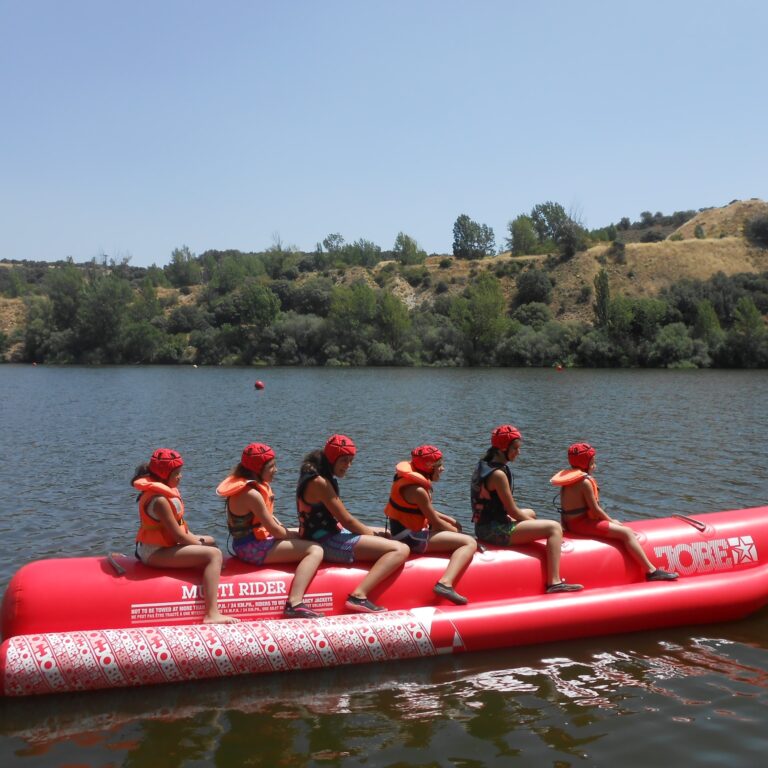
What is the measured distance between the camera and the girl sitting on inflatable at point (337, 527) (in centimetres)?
675

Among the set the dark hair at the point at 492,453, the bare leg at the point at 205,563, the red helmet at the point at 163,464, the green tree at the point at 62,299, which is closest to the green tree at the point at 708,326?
the dark hair at the point at 492,453

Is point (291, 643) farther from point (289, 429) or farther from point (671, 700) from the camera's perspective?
point (289, 429)

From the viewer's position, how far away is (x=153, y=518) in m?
6.50

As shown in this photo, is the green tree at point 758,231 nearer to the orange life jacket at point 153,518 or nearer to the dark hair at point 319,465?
the dark hair at point 319,465

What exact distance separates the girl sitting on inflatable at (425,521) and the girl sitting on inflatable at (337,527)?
24 centimetres

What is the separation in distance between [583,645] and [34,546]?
7.07 m

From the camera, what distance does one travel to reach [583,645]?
704 centimetres

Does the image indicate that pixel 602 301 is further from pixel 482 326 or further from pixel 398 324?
pixel 398 324

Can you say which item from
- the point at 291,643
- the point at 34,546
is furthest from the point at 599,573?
the point at 34,546

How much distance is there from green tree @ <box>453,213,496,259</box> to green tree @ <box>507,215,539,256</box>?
28.1ft

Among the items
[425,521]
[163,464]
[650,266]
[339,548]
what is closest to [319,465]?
[339,548]

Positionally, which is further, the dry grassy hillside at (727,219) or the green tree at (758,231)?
the dry grassy hillside at (727,219)

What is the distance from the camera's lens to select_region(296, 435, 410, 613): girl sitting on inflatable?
22.1ft

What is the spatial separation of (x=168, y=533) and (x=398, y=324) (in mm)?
60208
